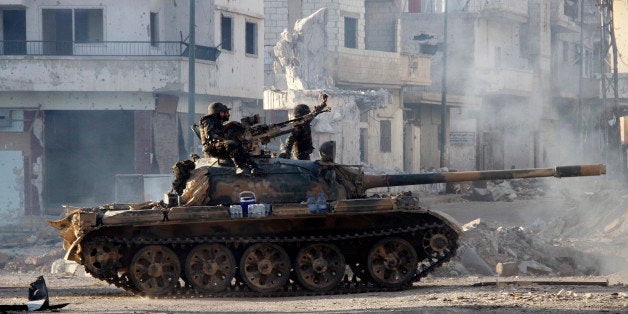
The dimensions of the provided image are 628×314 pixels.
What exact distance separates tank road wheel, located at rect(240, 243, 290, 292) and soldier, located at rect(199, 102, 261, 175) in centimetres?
119

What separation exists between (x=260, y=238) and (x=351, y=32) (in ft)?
117

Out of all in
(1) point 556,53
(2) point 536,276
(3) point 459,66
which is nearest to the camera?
(2) point 536,276

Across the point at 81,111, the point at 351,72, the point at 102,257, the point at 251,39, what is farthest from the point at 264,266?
the point at 351,72

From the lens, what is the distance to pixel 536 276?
22984mm

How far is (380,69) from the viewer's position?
162 ft

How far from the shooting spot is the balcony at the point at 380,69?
47412 millimetres

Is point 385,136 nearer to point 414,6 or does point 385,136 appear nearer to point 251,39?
point 251,39

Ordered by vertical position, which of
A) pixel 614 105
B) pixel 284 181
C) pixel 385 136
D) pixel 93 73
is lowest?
pixel 284 181

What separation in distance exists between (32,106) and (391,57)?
17640 millimetres

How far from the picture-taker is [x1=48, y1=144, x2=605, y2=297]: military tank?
54.4 ft

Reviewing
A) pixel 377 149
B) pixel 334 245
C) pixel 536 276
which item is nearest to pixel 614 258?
pixel 536 276

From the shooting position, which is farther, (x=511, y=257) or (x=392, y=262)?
(x=511, y=257)

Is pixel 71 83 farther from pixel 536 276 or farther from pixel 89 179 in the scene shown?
pixel 536 276

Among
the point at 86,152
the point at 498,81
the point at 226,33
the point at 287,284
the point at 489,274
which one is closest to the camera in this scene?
the point at 287,284
